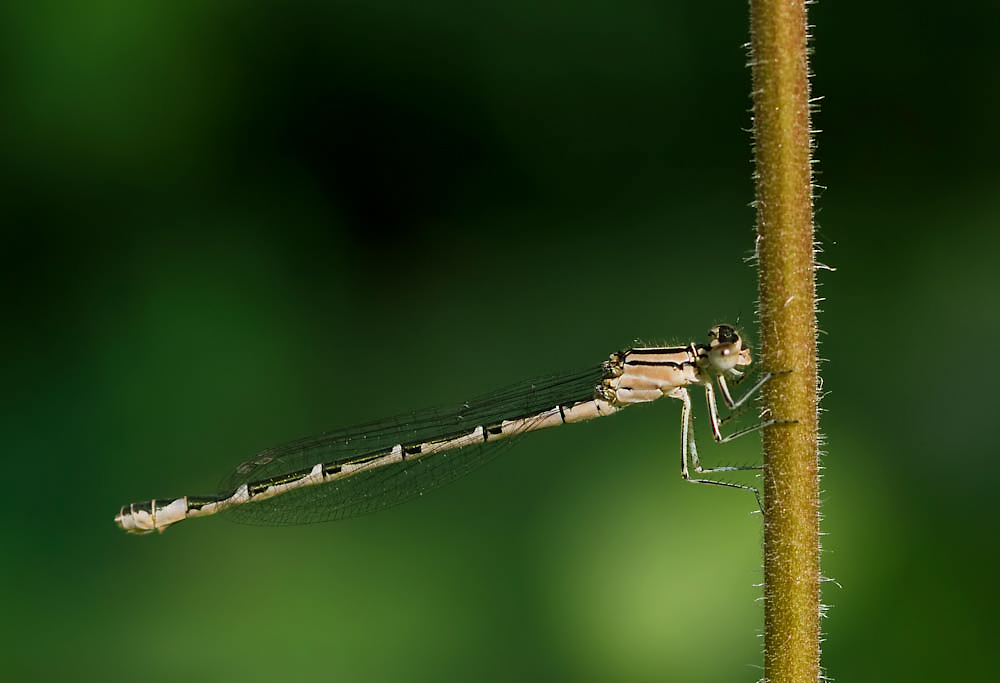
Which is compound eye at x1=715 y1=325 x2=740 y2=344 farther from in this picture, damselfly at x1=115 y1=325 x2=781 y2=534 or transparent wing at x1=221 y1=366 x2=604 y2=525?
transparent wing at x1=221 y1=366 x2=604 y2=525

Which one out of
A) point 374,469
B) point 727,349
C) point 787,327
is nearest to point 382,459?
point 374,469

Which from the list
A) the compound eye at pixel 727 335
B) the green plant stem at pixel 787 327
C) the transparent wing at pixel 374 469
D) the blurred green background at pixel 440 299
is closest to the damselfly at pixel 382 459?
the transparent wing at pixel 374 469

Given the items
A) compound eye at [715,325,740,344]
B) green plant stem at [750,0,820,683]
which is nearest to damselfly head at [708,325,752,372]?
compound eye at [715,325,740,344]

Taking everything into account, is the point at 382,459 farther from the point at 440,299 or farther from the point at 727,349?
the point at 727,349

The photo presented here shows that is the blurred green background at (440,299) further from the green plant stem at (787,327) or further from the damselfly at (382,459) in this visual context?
the green plant stem at (787,327)

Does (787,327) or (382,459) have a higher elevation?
(382,459)
